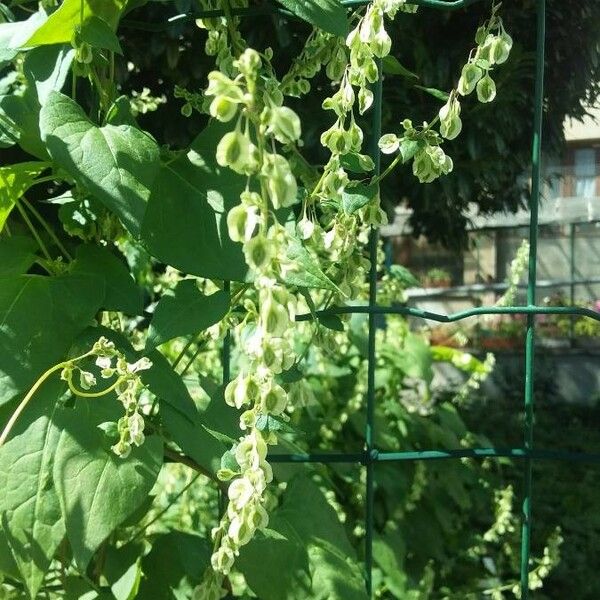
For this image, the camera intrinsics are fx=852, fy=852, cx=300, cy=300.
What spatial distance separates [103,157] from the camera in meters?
0.70

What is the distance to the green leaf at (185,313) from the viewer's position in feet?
2.39

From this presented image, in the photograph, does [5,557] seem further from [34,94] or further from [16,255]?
[34,94]

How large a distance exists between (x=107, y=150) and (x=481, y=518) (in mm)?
2066

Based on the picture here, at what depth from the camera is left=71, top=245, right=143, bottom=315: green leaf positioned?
790mm

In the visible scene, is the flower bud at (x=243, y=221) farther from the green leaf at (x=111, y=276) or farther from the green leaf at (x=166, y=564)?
the green leaf at (x=166, y=564)

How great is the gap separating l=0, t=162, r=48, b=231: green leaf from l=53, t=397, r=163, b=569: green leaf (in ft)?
0.65

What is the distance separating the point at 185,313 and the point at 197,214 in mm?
88

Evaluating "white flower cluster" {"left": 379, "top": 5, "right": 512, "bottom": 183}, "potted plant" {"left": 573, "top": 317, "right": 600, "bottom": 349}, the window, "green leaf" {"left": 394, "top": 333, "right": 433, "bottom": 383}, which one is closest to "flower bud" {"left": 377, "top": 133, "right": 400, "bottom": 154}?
"white flower cluster" {"left": 379, "top": 5, "right": 512, "bottom": 183}

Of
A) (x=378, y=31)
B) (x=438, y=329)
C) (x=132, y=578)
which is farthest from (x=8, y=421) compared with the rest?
(x=438, y=329)

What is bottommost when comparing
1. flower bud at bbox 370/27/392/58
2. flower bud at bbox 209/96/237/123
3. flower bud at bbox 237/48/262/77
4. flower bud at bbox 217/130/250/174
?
flower bud at bbox 217/130/250/174

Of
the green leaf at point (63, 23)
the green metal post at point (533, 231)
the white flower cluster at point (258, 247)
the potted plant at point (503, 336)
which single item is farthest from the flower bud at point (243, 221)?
the potted plant at point (503, 336)

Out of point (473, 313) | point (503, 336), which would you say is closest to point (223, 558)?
point (473, 313)

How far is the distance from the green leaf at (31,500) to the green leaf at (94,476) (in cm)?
2

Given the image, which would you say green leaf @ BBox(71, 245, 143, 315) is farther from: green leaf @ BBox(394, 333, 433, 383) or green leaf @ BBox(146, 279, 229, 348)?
green leaf @ BBox(394, 333, 433, 383)
